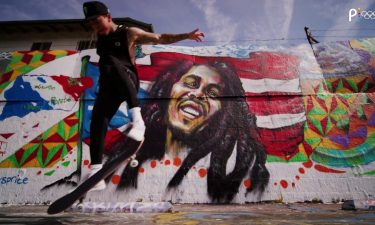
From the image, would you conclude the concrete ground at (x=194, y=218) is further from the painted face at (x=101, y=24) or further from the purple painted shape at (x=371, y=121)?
the purple painted shape at (x=371, y=121)

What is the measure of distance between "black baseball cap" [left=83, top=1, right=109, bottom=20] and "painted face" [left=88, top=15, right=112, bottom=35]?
0.14ft

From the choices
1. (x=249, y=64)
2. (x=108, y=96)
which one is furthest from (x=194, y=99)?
(x=108, y=96)

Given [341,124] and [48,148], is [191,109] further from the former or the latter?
[341,124]

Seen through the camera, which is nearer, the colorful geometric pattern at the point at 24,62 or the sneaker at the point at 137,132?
the sneaker at the point at 137,132

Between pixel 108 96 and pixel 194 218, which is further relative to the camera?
pixel 194 218

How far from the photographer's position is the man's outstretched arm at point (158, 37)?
114 inches

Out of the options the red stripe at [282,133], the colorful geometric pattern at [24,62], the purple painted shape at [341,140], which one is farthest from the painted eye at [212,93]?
the colorful geometric pattern at [24,62]

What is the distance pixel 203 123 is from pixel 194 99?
81 cm

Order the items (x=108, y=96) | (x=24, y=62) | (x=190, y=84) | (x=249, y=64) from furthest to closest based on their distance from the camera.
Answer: (x=24, y=62), (x=249, y=64), (x=190, y=84), (x=108, y=96)

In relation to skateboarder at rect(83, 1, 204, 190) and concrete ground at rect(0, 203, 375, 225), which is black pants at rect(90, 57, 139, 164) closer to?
skateboarder at rect(83, 1, 204, 190)

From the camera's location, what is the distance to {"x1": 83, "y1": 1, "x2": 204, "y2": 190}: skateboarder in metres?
2.71

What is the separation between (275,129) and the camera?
7.16m

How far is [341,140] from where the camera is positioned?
700 cm

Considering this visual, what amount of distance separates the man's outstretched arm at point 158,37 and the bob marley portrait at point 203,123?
4.35 metres
